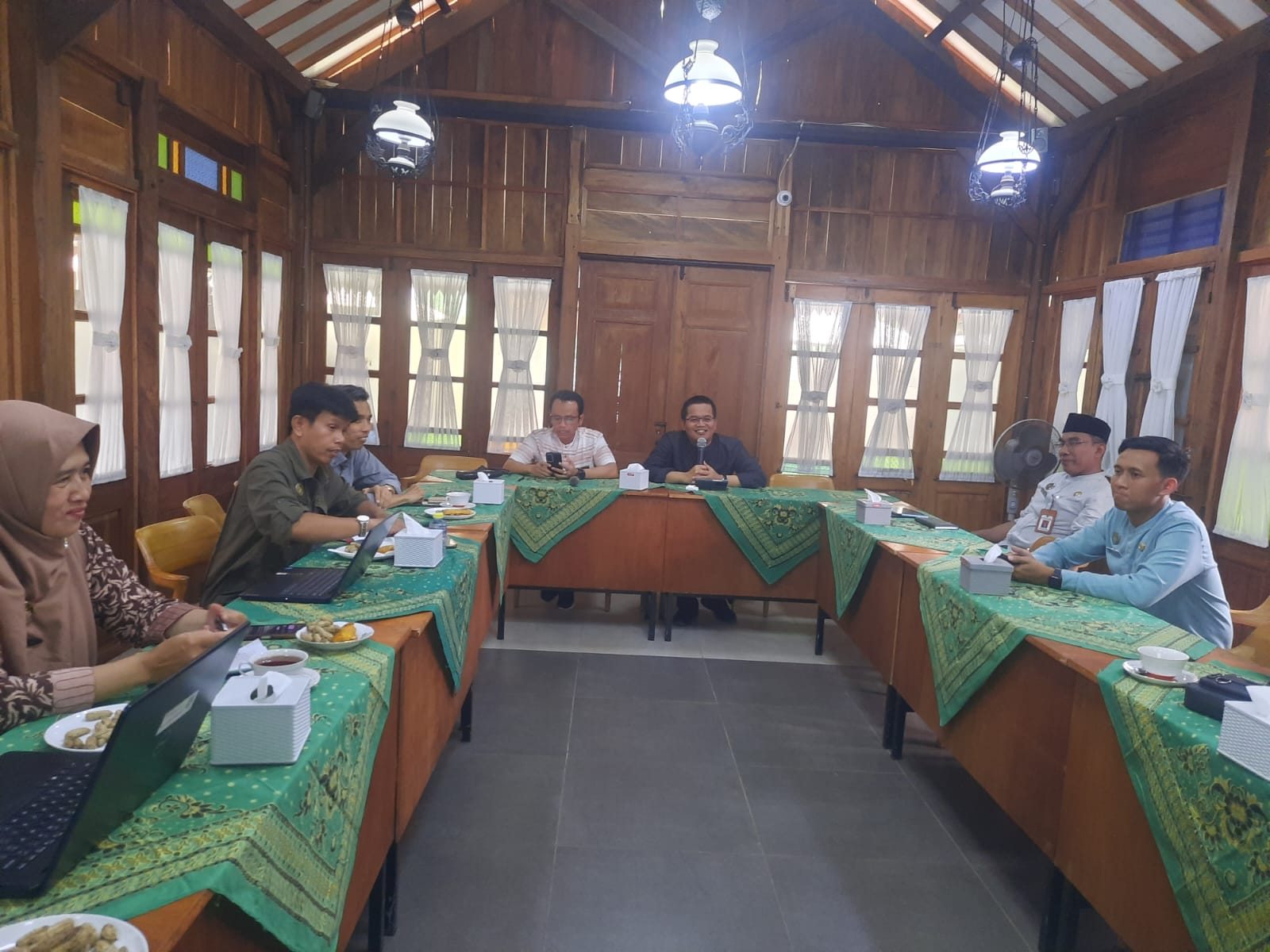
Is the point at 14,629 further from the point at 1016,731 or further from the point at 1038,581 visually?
the point at 1038,581

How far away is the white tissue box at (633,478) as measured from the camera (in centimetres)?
452

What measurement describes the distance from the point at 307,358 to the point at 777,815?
5.16m

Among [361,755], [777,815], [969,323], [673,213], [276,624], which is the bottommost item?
[777,815]

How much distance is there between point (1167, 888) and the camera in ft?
5.65

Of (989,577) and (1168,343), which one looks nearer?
(989,577)

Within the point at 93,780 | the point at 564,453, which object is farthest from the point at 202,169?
the point at 93,780

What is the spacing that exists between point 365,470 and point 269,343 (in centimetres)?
205

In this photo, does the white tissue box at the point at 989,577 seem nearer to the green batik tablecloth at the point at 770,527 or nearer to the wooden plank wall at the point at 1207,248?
the green batik tablecloth at the point at 770,527

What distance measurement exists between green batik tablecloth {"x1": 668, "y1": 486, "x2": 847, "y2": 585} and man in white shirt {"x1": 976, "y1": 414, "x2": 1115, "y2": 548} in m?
1.05

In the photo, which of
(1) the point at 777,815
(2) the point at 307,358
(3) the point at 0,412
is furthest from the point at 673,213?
(3) the point at 0,412

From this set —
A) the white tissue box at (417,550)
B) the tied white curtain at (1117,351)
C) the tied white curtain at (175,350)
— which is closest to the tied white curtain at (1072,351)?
the tied white curtain at (1117,351)

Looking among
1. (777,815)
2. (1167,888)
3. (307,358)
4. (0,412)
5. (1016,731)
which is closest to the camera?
(0,412)

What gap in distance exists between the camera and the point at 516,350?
6508 millimetres

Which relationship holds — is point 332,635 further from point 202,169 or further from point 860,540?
point 202,169
